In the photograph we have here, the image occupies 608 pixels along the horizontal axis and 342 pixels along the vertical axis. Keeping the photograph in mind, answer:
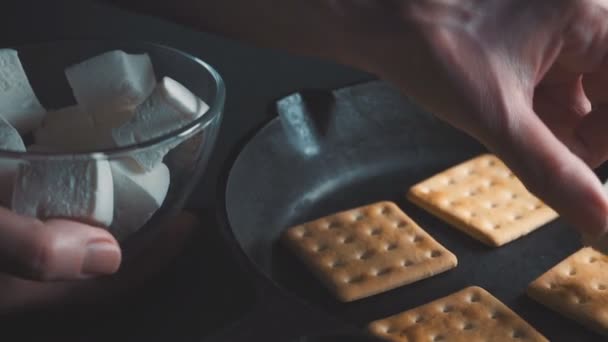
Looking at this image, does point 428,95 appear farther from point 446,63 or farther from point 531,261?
point 531,261

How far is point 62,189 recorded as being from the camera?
592 mm

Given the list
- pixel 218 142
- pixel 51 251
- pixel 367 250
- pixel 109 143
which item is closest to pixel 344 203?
pixel 367 250

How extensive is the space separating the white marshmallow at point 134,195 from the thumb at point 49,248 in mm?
57

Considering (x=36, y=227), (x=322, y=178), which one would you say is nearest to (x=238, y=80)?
(x=322, y=178)

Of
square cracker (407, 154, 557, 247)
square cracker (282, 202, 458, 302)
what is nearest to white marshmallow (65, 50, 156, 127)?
square cracker (282, 202, 458, 302)

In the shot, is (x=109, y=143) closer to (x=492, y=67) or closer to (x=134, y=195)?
(x=134, y=195)

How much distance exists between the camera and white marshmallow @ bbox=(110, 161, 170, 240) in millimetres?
626

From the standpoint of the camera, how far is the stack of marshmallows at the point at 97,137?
1.93ft

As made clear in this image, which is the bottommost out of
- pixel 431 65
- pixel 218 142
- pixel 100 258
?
A: pixel 218 142

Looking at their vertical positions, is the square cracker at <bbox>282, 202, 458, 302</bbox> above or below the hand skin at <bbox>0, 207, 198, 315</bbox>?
below

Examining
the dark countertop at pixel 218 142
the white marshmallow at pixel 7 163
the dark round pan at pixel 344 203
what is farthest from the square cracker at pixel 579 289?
the white marshmallow at pixel 7 163

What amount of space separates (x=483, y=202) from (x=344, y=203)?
17cm

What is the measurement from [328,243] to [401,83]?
23 cm

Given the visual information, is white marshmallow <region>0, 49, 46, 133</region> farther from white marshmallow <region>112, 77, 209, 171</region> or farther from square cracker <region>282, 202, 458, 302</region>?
square cracker <region>282, 202, 458, 302</region>
